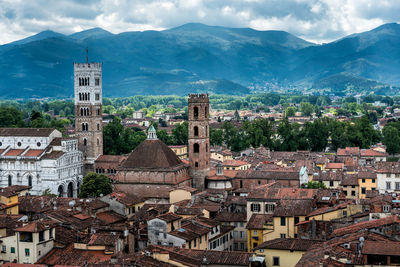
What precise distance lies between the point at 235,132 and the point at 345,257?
94.3 metres

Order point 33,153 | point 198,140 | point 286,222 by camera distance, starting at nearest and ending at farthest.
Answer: point 286,222
point 198,140
point 33,153

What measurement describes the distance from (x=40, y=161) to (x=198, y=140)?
24225 mm

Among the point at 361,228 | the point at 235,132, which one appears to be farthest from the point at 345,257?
the point at 235,132

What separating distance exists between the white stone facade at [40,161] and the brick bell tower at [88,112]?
380 centimetres

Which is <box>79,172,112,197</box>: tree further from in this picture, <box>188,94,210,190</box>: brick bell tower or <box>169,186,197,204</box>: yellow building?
<box>169,186,197,204</box>: yellow building

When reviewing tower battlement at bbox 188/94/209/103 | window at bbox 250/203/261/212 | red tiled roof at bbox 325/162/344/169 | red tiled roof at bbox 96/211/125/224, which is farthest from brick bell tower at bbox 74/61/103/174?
window at bbox 250/203/261/212

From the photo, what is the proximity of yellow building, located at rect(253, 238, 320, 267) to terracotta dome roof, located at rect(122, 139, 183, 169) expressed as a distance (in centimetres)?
3027

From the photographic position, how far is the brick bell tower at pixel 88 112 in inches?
3509

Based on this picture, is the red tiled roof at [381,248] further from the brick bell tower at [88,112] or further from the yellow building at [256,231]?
the brick bell tower at [88,112]

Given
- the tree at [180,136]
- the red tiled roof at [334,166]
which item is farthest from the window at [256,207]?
the tree at [180,136]

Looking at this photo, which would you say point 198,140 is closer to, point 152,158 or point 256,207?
point 152,158

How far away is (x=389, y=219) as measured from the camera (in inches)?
1277

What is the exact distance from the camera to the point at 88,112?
9025 centimetres

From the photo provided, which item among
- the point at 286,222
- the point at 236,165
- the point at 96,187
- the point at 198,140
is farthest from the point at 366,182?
the point at 96,187
